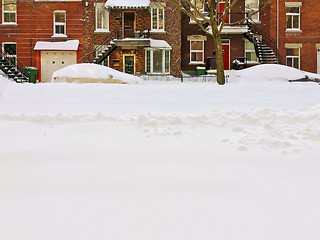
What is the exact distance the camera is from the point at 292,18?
30.9 metres

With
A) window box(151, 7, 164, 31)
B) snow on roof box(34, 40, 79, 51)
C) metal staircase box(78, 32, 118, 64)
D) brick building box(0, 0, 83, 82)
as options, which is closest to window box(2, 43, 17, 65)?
brick building box(0, 0, 83, 82)

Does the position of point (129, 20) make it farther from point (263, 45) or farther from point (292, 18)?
point (292, 18)

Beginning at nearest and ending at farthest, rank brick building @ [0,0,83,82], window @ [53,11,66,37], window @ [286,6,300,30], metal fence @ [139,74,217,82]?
1. metal fence @ [139,74,217,82]
2. brick building @ [0,0,83,82]
3. window @ [53,11,66,37]
4. window @ [286,6,300,30]

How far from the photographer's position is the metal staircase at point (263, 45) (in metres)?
28.6

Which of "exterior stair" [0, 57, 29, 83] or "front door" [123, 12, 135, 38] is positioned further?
"front door" [123, 12, 135, 38]

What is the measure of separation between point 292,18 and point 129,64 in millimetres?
14385

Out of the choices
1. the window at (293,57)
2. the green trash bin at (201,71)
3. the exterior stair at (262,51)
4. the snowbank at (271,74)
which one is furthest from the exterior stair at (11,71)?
the window at (293,57)

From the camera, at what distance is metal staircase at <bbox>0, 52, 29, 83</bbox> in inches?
1049

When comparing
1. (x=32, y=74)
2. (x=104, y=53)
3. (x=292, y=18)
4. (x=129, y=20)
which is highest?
(x=292, y=18)

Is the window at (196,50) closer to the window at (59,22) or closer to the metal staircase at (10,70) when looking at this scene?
the window at (59,22)

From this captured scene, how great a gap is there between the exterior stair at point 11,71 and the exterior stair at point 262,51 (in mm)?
17772

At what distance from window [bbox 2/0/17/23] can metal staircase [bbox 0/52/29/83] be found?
3.50 meters

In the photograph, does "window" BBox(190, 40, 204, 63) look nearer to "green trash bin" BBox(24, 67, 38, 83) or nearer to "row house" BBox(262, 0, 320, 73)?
"row house" BBox(262, 0, 320, 73)

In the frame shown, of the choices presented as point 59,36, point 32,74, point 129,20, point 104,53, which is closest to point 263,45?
point 129,20
